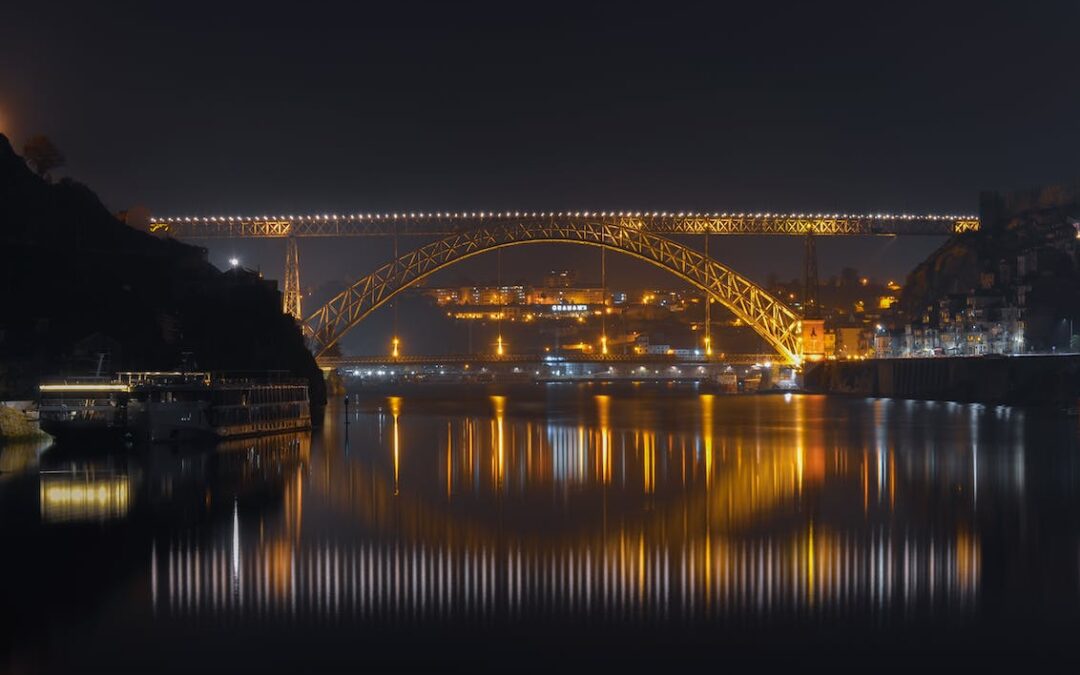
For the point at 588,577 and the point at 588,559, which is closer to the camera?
the point at 588,577

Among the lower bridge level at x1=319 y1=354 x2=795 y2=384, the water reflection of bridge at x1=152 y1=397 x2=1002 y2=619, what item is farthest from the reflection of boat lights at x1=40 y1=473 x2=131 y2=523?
the lower bridge level at x1=319 y1=354 x2=795 y2=384

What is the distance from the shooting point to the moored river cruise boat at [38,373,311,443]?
27984 mm

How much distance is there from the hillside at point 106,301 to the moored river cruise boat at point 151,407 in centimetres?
251

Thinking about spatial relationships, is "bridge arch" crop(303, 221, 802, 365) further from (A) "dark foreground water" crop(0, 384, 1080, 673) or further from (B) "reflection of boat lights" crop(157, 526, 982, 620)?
(B) "reflection of boat lights" crop(157, 526, 982, 620)

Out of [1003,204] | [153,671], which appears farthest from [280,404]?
[1003,204]

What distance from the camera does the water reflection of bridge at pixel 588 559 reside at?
11.6 m

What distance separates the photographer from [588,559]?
536 inches

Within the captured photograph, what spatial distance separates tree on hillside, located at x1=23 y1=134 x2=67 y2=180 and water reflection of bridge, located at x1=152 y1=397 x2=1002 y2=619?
37714 millimetres

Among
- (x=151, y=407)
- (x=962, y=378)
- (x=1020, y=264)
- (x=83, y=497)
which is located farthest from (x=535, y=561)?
(x=1020, y=264)

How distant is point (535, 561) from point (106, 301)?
92.1ft

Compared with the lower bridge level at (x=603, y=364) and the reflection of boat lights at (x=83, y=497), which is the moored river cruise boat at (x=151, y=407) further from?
the lower bridge level at (x=603, y=364)

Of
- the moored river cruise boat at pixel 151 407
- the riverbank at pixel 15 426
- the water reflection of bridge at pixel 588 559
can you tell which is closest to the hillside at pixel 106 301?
the riverbank at pixel 15 426

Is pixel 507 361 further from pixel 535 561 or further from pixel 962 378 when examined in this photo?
pixel 535 561

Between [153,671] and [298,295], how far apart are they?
49857mm
